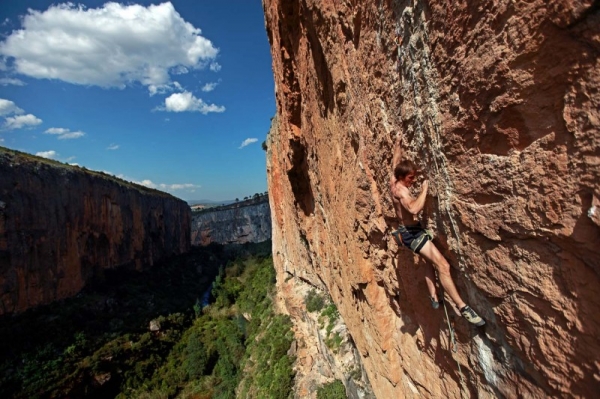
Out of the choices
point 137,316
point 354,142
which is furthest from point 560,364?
point 137,316

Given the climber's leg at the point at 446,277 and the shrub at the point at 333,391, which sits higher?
the climber's leg at the point at 446,277

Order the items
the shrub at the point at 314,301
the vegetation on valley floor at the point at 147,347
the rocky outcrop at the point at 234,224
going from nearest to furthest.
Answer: the shrub at the point at 314,301 → the vegetation on valley floor at the point at 147,347 → the rocky outcrop at the point at 234,224

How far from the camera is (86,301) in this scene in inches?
1449

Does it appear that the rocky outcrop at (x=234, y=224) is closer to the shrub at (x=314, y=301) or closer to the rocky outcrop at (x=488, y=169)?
the shrub at (x=314, y=301)

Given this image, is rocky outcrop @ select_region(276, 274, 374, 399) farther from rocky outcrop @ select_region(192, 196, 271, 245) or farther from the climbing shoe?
rocky outcrop @ select_region(192, 196, 271, 245)

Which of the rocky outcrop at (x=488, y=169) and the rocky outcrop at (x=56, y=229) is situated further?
the rocky outcrop at (x=56, y=229)

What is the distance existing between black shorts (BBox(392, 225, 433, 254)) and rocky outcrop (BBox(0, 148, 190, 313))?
→ 3778cm

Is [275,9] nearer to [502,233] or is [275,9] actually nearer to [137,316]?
[502,233]

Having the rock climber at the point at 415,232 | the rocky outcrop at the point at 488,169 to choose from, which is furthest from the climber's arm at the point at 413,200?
the rocky outcrop at the point at 488,169

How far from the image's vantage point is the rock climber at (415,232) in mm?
3256

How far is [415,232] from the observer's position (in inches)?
142

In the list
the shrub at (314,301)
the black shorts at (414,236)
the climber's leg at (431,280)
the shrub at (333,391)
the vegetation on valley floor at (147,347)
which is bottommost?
the vegetation on valley floor at (147,347)

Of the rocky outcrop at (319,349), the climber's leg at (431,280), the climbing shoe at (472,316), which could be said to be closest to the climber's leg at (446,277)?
the climbing shoe at (472,316)

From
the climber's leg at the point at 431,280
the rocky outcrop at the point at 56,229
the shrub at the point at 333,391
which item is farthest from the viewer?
the rocky outcrop at the point at 56,229
